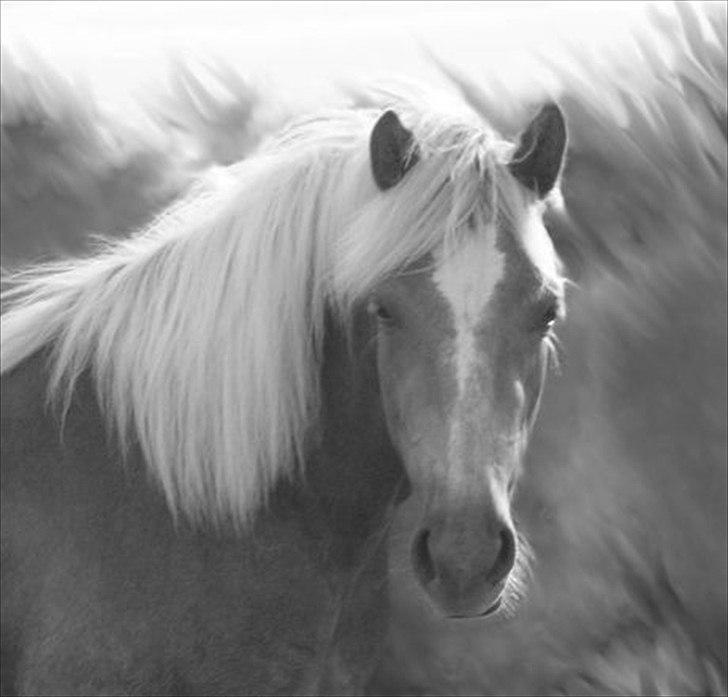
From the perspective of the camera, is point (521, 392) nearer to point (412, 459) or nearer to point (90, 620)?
point (412, 459)

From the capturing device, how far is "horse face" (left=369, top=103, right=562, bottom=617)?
225 cm

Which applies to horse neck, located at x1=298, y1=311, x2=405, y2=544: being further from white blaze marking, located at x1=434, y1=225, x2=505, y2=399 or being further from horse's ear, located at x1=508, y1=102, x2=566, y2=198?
horse's ear, located at x1=508, y1=102, x2=566, y2=198

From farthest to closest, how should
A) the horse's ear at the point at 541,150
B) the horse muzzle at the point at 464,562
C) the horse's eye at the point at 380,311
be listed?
the horse's ear at the point at 541,150 → the horse's eye at the point at 380,311 → the horse muzzle at the point at 464,562

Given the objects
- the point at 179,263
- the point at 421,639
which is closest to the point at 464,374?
the point at 179,263

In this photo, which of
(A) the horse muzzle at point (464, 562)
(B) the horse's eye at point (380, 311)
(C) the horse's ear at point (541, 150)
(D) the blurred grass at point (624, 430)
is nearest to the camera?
(A) the horse muzzle at point (464, 562)

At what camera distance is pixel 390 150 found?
2.40m

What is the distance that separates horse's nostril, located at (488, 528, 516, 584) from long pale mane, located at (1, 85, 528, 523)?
38 cm

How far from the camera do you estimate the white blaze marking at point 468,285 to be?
2273 mm

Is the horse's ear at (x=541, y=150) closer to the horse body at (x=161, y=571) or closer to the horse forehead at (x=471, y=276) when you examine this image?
the horse forehead at (x=471, y=276)

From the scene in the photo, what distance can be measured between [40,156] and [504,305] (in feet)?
5.79

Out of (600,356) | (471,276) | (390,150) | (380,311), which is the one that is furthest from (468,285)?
(600,356)

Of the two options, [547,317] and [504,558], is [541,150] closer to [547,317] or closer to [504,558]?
[547,317]

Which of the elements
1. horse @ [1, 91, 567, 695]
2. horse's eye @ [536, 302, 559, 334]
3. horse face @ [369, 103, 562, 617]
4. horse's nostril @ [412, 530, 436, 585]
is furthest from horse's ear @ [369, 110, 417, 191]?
horse's nostril @ [412, 530, 436, 585]

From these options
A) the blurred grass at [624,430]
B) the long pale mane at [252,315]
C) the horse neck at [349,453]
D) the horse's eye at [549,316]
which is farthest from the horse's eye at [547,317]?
the blurred grass at [624,430]
